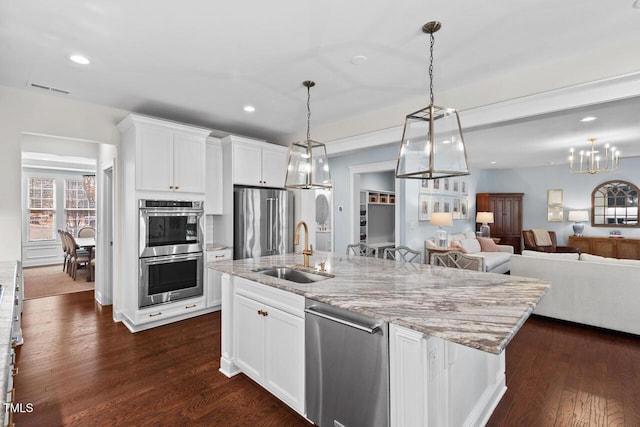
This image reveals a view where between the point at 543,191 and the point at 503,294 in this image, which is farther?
the point at 543,191

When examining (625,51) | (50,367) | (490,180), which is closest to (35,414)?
(50,367)

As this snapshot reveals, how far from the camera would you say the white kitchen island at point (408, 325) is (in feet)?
4.70

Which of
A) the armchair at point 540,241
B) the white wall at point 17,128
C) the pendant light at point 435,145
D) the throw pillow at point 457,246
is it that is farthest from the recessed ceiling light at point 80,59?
the armchair at point 540,241

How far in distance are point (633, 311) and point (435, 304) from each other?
3.24m

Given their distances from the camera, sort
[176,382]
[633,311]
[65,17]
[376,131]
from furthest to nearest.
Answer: [376,131], [633,311], [176,382], [65,17]

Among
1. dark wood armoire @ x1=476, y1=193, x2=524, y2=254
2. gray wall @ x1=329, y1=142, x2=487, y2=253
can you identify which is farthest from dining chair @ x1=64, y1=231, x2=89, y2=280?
dark wood armoire @ x1=476, y1=193, x2=524, y2=254

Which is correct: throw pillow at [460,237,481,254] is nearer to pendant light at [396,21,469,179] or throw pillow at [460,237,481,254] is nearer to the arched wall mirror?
the arched wall mirror

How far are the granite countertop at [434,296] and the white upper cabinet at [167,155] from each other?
158 cm

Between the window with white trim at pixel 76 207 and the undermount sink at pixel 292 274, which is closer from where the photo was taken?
the undermount sink at pixel 292 274

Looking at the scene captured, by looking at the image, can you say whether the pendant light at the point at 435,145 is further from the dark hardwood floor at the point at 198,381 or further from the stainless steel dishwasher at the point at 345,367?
the dark hardwood floor at the point at 198,381

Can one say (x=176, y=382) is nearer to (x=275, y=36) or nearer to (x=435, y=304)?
(x=435, y=304)

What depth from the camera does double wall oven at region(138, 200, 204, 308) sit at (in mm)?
3549

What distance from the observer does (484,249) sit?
7.34 m

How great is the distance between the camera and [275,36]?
89.8 inches
